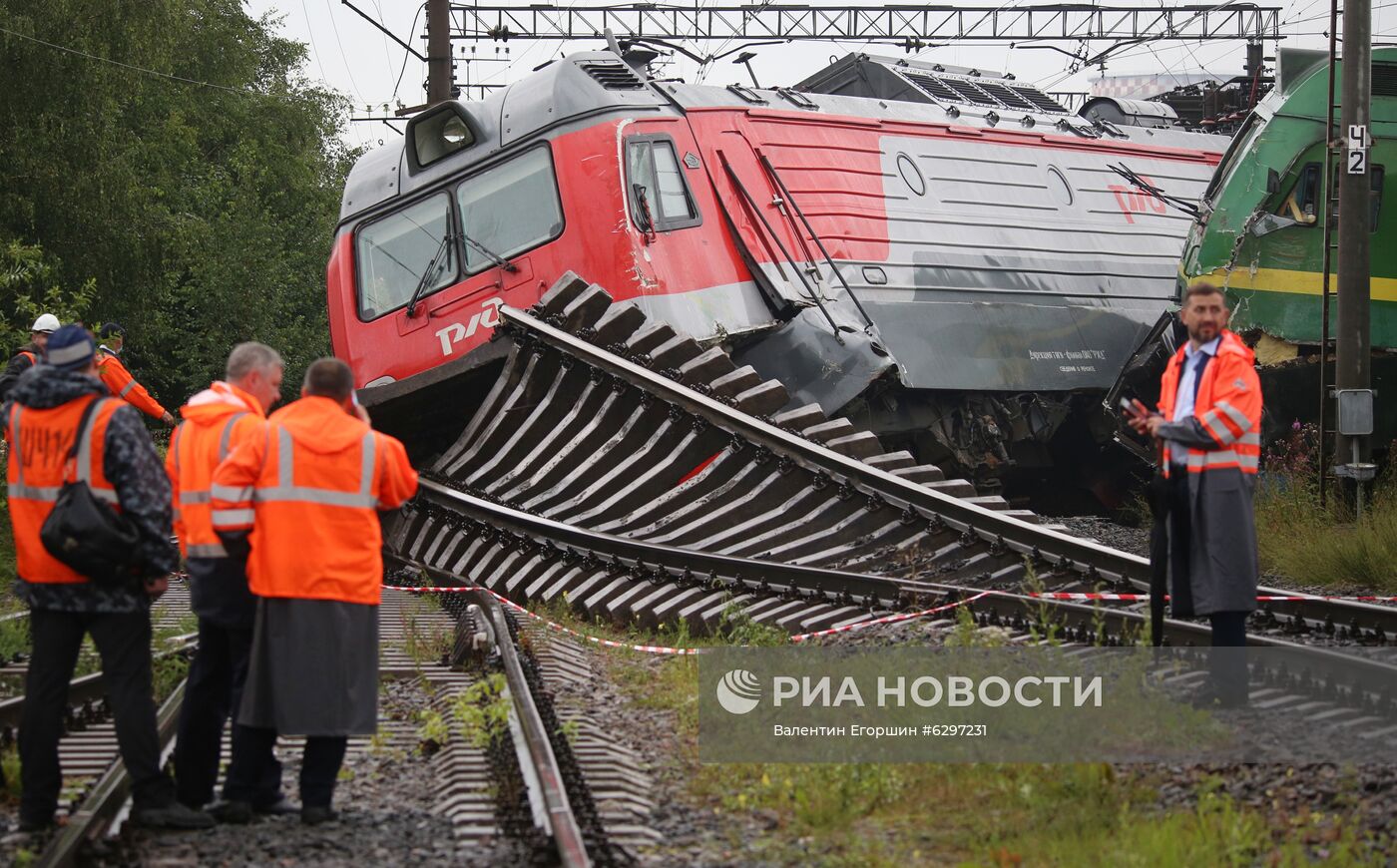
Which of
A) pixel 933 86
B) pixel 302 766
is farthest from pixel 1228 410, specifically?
pixel 933 86

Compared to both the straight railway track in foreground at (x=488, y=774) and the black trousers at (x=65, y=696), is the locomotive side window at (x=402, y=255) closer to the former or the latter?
the straight railway track in foreground at (x=488, y=774)

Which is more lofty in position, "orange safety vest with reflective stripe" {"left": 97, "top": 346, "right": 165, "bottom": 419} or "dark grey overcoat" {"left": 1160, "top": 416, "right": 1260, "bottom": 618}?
"orange safety vest with reflective stripe" {"left": 97, "top": 346, "right": 165, "bottom": 419}

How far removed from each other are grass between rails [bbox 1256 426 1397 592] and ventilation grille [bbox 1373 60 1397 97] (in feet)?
9.01

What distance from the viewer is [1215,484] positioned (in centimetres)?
590

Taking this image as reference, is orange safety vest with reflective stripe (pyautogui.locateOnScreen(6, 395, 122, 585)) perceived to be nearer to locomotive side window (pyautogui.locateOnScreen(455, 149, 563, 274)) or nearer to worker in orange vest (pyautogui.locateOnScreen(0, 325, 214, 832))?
worker in orange vest (pyautogui.locateOnScreen(0, 325, 214, 832))

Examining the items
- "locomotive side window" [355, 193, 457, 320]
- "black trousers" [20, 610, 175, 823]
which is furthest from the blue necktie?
"locomotive side window" [355, 193, 457, 320]

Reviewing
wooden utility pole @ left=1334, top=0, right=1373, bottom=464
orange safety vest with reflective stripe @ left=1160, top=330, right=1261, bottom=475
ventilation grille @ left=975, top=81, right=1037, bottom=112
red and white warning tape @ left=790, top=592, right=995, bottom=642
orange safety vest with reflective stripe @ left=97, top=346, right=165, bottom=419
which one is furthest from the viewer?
ventilation grille @ left=975, top=81, right=1037, bottom=112

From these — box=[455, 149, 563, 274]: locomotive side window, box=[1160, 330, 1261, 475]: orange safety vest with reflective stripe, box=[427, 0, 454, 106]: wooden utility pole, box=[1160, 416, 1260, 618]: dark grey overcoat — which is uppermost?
box=[427, 0, 454, 106]: wooden utility pole

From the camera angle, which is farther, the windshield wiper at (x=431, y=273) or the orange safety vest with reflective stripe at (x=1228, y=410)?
the windshield wiper at (x=431, y=273)

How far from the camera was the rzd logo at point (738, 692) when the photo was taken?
621cm

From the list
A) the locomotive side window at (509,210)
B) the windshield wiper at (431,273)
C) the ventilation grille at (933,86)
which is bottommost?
the windshield wiper at (431,273)

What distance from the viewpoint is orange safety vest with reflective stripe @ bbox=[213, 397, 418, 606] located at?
5012 mm

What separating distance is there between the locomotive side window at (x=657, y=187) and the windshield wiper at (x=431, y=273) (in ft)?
5.52

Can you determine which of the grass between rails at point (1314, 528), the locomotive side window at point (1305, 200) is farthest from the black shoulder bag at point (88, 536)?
the locomotive side window at point (1305, 200)
